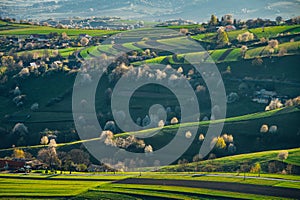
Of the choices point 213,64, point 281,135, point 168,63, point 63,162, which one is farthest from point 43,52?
point 281,135

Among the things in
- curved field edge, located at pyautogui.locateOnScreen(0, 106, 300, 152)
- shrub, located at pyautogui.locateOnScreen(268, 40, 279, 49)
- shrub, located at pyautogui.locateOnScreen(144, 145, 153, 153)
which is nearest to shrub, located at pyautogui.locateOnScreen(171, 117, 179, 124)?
curved field edge, located at pyautogui.locateOnScreen(0, 106, 300, 152)

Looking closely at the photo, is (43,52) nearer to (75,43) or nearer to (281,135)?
(75,43)

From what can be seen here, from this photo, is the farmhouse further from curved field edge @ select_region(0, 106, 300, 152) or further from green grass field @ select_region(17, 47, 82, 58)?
green grass field @ select_region(17, 47, 82, 58)

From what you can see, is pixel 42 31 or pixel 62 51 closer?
pixel 62 51

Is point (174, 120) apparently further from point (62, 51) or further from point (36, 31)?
point (36, 31)

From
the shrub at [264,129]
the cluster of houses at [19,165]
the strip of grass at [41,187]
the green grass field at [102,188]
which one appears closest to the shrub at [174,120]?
the shrub at [264,129]

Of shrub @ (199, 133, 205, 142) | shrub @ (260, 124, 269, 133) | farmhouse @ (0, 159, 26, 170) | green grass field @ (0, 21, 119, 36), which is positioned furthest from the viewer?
green grass field @ (0, 21, 119, 36)

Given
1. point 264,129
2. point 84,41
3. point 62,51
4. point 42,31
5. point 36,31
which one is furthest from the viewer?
point 36,31

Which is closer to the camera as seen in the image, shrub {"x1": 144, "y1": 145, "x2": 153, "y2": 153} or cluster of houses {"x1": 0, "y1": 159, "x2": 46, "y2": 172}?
cluster of houses {"x1": 0, "y1": 159, "x2": 46, "y2": 172}

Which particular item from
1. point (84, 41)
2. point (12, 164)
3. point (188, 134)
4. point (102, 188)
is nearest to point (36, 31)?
point (84, 41)
